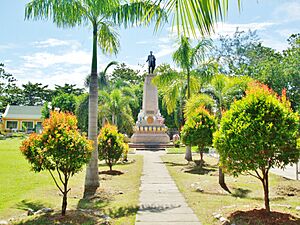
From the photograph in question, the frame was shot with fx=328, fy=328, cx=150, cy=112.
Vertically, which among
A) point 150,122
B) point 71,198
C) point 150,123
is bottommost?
point 71,198

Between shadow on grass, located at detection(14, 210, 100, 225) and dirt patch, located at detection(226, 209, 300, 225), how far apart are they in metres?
2.59

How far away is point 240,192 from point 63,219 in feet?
18.9

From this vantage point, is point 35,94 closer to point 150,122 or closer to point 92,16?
point 150,122

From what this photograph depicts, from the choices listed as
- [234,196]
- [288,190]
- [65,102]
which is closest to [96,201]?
[234,196]

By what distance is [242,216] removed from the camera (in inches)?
240

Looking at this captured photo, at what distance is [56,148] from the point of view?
6160 mm

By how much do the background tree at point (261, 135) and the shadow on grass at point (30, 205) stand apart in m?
4.47

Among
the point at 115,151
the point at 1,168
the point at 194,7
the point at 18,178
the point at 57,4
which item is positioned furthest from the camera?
the point at 1,168

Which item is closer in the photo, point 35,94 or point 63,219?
point 63,219

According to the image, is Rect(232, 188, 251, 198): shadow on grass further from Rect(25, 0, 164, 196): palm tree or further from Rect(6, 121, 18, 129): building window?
Rect(6, 121, 18, 129): building window

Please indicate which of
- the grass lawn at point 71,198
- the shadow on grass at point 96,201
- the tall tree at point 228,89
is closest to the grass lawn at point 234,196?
the grass lawn at point 71,198

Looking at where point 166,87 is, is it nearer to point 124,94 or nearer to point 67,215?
point 67,215

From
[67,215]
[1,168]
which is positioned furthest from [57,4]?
[1,168]

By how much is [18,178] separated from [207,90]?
10.8 m
